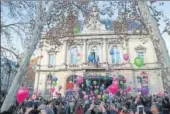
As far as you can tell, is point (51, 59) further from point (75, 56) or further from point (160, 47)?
point (160, 47)

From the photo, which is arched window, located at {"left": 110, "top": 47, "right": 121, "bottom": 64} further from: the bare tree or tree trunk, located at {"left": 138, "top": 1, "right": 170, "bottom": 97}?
tree trunk, located at {"left": 138, "top": 1, "right": 170, "bottom": 97}

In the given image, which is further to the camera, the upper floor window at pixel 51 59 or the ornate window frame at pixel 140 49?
the upper floor window at pixel 51 59

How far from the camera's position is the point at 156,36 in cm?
666

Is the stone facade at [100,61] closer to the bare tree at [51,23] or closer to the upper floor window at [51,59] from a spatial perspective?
the upper floor window at [51,59]

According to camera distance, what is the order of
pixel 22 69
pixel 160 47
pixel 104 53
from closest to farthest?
pixel 160 47 < pixel 22 69 < pixel 104 53

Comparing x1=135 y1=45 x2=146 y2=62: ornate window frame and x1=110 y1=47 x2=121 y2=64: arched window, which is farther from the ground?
x1=135 y1=45 x2=146 y2=62: ornate window frame

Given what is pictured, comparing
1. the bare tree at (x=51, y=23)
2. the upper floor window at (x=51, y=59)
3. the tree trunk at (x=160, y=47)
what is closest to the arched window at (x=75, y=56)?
the upper floor window at (x=51, y=59)

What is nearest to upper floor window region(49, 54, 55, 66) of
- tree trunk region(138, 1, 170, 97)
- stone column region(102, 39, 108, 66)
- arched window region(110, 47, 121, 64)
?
stone column region(102, 39, 108, 66)

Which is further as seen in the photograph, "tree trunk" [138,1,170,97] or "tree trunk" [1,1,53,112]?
"tree trunk" [1,1,53,112]

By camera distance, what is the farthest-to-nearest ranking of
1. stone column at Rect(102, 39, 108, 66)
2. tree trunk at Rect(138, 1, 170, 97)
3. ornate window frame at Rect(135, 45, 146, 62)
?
stone column at Rect(102, 39, 108, 66), ornate window frame at Rect(135, 45, 146, 62), tree trunk at Rect(138, 1, 170, 97)

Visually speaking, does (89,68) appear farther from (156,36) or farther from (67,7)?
(156,36)

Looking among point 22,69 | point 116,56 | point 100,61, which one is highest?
point 116,56

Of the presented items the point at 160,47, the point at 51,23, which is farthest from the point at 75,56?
the point at 160,47

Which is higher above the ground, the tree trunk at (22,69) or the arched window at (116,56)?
the arched window at (116,56)
